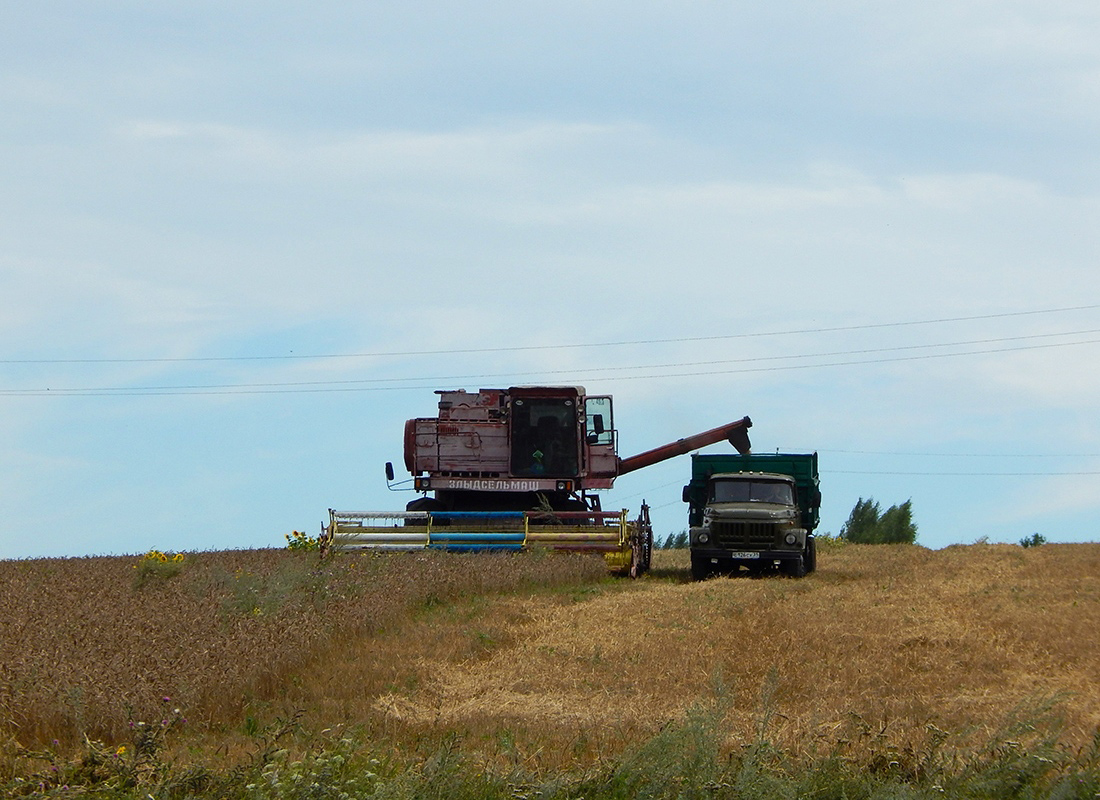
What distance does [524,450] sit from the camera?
96.6 ft

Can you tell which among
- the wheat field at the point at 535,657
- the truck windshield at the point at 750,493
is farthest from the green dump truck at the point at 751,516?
the wheat field at the point at 535,657

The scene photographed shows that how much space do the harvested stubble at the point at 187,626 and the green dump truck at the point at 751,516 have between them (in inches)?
108

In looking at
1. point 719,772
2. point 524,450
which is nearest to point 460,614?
point 719,772

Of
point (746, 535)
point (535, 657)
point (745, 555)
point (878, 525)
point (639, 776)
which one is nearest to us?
point (639, 776)

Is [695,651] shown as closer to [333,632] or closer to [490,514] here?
[333,632]

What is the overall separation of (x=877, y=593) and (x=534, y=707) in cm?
953

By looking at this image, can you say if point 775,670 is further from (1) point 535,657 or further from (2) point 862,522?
(2) point 862,522

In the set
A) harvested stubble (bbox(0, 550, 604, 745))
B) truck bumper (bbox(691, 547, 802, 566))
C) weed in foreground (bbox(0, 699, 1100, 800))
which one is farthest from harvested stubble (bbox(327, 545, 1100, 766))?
truck bumper (bbox(691, 547, 802, 566))

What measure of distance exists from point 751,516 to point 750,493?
0.88 metres

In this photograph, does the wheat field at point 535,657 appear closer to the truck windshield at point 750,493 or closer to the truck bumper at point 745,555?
the truck bumper at point 745,555

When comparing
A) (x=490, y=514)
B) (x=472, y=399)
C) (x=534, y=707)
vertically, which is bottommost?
(x=534, y=707)

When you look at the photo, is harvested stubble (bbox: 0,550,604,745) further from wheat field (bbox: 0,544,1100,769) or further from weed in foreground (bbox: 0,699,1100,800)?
weed in foreground (bbox: 0,699,1100,800)

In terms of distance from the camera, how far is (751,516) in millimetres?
22922

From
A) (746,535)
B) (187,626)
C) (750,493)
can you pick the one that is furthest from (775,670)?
(750,493)
